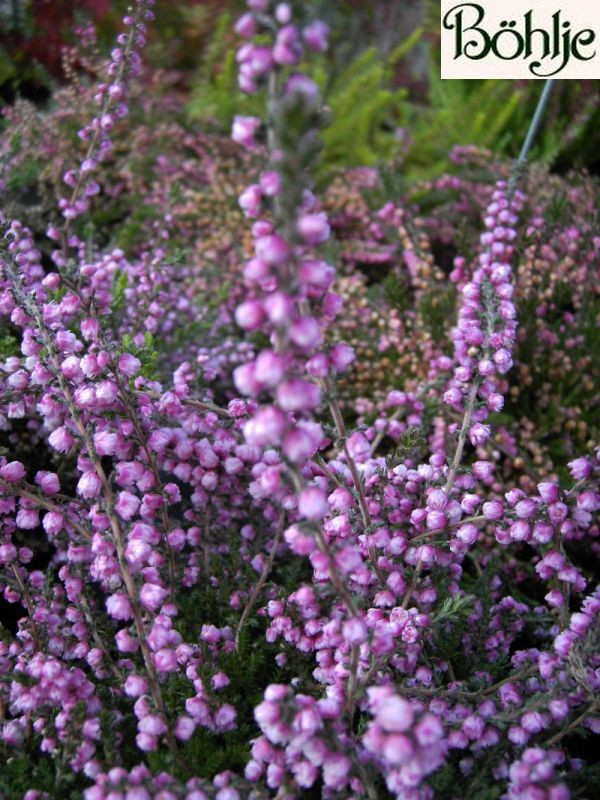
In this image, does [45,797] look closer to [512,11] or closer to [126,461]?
[126,461]

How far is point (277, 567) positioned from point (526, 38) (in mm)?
1487

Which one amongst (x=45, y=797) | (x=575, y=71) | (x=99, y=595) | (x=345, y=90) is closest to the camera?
(x=45, y=797)

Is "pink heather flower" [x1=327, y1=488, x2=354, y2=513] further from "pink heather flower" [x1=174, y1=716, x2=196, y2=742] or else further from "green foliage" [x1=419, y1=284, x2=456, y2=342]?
"green foliage" [x1=419, y1=284, x2=456, y2=342]

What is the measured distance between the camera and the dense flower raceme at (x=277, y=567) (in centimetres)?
63

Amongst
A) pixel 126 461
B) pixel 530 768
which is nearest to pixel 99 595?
pixel 126 461

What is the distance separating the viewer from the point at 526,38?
5.82 feet

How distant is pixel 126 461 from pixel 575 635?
2.25ft

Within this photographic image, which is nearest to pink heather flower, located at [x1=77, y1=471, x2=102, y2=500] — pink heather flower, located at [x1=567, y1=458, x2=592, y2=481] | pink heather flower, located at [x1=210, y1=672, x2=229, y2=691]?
pink heather flower, located at [x1=210, y1=672, x2=229, y2=691]

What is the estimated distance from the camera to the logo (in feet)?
5.77

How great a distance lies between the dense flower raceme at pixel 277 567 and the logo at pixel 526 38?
735 mm

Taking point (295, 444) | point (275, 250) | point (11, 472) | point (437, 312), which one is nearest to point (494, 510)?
point (295, 444)

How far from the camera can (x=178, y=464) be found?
1.15 meters

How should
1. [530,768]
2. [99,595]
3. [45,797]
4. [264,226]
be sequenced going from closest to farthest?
[264,226], [530,768], [45,797], [99,595]

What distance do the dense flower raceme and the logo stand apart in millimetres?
735
